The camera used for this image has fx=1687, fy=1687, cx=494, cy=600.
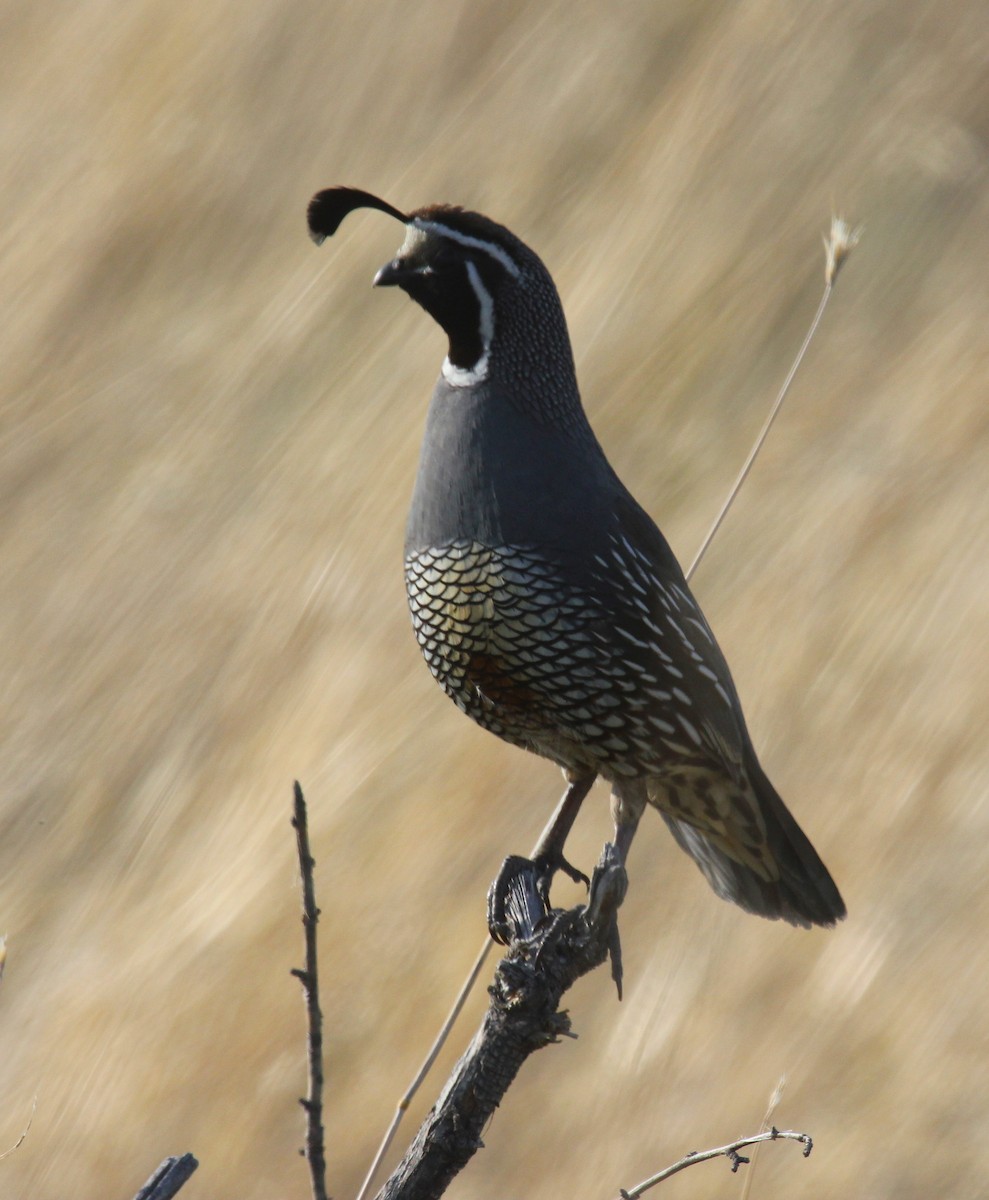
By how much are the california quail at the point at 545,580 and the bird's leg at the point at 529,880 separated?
0.01 meters

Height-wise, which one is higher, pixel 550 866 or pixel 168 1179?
pixel 550 866

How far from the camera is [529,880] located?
3064 millimetres

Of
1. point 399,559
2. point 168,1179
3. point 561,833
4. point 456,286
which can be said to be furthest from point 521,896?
point 399,559

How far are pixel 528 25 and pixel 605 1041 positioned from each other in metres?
3.68

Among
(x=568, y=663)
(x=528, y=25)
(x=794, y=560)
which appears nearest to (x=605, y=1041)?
(x=794, y=560)

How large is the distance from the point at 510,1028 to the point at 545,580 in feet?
3.20

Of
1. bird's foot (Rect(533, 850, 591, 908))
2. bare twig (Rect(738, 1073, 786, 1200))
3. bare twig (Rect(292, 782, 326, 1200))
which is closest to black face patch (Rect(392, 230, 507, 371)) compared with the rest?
bird's foot (Rect(533, 850, 591, 908))

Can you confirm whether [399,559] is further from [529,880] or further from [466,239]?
[529,880]

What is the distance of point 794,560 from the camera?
5.30 m

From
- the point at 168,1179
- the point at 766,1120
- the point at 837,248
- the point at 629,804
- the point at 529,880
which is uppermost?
the point at 837,248

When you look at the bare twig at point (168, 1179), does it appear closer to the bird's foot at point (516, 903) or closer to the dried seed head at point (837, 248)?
the bird's foot at point (516, 903)

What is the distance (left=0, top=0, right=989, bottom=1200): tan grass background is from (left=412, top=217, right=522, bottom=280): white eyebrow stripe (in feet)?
7.19

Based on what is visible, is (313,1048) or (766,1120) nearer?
(313,1048)

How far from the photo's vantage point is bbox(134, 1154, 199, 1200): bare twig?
202 centimetres
